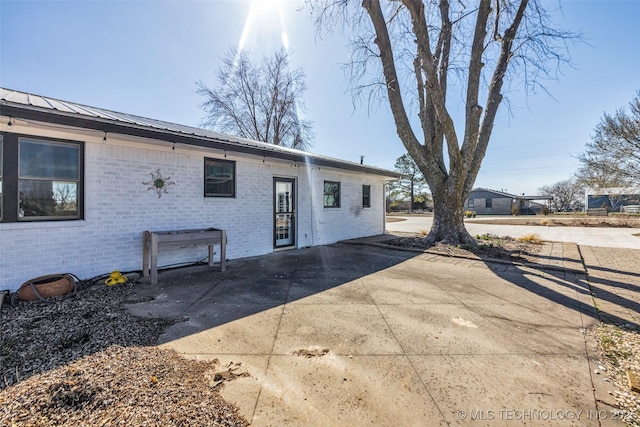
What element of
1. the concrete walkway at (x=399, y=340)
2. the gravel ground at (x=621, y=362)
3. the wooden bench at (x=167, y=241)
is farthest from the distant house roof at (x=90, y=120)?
the gravel ground at (x=621, y=362)

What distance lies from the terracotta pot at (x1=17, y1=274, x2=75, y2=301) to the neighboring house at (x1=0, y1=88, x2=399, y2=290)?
285 millimetres

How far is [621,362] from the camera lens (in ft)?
7.34

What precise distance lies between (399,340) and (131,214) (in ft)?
16.3

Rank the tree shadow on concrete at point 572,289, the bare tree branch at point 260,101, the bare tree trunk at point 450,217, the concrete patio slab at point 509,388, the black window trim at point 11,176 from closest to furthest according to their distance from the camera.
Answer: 1. the concrete patio slab at point 509,388
2. the tree shadow on concrete at point 572,289
3. the black window trim at point 11,176
4. the bare tree trunk at point 450,217
5. the bare tree branch at point 260,101

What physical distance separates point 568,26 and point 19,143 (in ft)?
40.5

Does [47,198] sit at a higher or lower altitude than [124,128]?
lower

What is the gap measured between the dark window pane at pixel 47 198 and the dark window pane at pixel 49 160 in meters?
0.12

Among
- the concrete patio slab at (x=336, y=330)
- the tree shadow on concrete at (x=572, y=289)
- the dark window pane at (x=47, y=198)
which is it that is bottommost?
the concrete patio slab at (x=336, y=330)

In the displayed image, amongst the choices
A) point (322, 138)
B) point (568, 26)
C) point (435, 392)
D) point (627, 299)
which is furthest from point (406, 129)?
point (322, 138)

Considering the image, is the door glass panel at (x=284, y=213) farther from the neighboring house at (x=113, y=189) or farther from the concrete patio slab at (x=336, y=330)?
the concrete patio slab at (x=336, y=330)

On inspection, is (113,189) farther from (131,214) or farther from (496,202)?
(496,202)

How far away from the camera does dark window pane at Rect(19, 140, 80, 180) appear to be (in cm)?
392

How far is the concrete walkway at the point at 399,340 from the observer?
5.64ft

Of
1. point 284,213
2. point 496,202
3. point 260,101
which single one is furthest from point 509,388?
point 496,202
